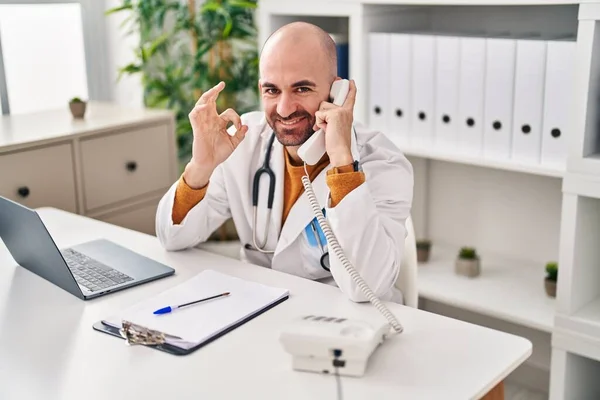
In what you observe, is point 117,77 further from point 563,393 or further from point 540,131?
point 563,393

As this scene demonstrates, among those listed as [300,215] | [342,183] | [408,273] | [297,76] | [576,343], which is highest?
[297,76]

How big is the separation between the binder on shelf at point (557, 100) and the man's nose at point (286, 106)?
804mm

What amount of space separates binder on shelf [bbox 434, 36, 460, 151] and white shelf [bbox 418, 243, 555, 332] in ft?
1.46

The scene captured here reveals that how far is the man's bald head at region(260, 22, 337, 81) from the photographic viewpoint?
166 cm

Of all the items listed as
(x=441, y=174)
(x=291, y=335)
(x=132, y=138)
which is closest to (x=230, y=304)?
(x=291, y=335)


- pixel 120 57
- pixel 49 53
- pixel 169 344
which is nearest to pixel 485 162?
pixel 169 344

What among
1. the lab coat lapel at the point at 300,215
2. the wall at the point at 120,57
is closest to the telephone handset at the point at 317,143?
the lab coat lapel at the point at 300,215

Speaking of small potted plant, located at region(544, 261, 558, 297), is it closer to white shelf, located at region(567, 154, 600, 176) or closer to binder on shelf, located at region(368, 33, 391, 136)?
white shelf, located at region(567, 154, 600, 176)

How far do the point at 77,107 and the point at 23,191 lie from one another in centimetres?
44

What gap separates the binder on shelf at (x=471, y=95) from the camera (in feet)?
7.30

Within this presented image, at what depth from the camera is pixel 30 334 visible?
138cm

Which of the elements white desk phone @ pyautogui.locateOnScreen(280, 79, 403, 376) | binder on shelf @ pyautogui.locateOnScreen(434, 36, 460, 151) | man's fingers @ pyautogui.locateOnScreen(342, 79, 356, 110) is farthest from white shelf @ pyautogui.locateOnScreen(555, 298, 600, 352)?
white desk phone @ pyautogui.locateOnScreen(280, 79, 403, 376)

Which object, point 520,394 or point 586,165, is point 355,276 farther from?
point 520,394

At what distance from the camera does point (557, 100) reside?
2088 mm
